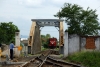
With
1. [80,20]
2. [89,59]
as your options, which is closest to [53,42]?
[80,20]

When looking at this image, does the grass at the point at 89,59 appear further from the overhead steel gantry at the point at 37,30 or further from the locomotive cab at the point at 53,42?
the locomotive cab at the point at 53,42

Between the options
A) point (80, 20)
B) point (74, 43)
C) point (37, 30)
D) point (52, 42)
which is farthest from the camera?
point (52, 42)

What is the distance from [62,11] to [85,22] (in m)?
4.42

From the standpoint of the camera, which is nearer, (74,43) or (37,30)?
(74,43)

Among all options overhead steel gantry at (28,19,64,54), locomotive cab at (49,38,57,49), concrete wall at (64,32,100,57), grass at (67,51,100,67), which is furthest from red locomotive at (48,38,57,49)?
grass at (67,51,100,67)

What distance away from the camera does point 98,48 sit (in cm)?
2053

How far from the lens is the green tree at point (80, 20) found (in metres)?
38.3

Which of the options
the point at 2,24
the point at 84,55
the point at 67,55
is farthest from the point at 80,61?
the point at 2,24

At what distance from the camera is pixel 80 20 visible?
38781 millimetres

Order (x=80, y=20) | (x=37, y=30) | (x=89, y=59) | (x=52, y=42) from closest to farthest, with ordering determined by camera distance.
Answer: (x=89, y=59)
(x=80, y=20)
(x=37, y=30)
(x=52, y=42)

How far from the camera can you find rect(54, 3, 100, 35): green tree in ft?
126

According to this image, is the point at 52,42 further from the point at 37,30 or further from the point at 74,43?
the point at 74,43

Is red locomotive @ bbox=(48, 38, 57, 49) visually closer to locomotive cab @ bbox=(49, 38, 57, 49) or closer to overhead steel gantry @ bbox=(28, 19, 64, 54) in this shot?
locomotive cab @ bbox=(49, 38, 57, 49)

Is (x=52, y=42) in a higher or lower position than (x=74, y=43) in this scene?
higher
